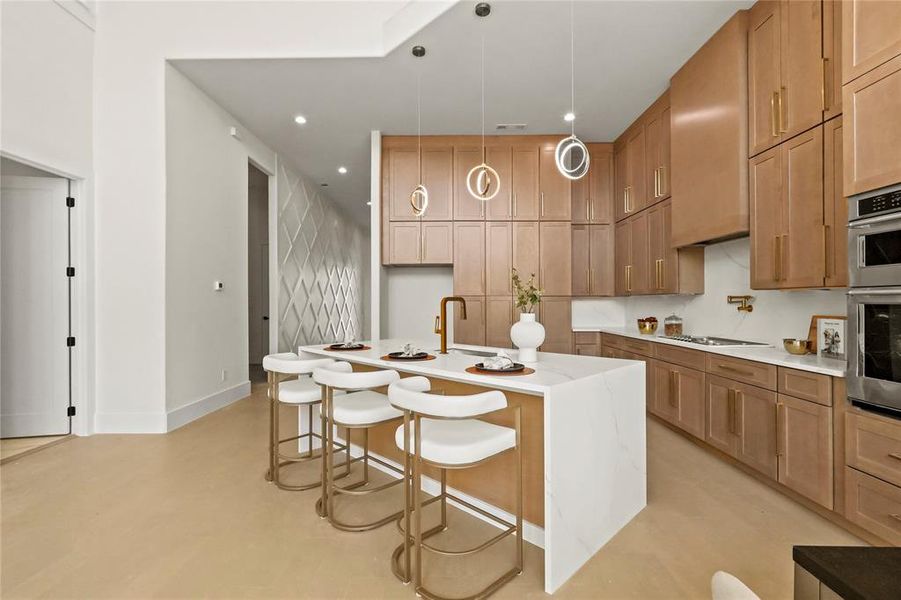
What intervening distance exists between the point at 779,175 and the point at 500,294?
9.78ft

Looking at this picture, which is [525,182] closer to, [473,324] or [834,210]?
[473,324]

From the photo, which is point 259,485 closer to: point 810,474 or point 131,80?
point 810,474

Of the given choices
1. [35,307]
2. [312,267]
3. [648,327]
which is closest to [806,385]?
[648,327]

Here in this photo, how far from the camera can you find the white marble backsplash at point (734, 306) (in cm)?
288

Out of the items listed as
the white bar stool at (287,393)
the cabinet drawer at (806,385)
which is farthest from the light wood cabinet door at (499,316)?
the cabinet drawer at (806,385)

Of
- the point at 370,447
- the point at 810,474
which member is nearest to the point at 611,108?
the point at 810,474

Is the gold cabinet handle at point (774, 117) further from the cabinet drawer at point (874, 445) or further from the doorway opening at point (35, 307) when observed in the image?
the doorway opening at point (35, 307)

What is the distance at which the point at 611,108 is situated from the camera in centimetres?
440

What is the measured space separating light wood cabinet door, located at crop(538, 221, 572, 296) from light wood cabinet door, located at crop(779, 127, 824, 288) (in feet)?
8.56

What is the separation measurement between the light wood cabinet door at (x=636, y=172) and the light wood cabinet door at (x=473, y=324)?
6.63 feet

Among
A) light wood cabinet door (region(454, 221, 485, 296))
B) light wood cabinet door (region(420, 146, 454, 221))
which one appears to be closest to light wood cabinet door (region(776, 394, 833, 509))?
light wood cabinet door (region(454, 221, 485, 296))

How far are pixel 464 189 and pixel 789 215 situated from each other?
130 inches

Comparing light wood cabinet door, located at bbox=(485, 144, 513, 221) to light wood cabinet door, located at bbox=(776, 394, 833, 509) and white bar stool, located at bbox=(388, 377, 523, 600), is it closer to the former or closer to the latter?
light wood cabinet door, located at bbox=(776, 394, 833, 509)

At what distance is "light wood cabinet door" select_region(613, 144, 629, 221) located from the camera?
4.99 meters
